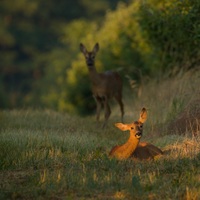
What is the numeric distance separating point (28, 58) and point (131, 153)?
50.8 metres

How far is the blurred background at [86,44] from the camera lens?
17494 mm

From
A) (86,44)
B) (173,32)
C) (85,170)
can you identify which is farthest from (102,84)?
(86,44)

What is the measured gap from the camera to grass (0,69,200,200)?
Answer: 8.42 m

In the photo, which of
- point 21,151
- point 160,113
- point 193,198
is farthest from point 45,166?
point 160,113

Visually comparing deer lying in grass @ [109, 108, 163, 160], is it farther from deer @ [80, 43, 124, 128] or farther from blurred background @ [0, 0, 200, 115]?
deer @ [80, 43, 124, 128]

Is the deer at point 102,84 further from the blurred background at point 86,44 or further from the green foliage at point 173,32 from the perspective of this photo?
the green foliage at point 173,32

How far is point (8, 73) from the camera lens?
57.8 m

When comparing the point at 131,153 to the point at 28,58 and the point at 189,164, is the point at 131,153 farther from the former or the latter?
the point at 28,58

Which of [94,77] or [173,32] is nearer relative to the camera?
[173,32]

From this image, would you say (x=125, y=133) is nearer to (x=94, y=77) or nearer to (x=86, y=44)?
(x=94, y=77)

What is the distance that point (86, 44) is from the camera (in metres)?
32.5

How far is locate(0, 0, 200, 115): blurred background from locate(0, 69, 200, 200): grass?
2476 millimetres

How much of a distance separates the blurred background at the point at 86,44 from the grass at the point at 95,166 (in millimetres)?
2476

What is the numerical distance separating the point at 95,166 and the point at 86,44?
22.8 meters
